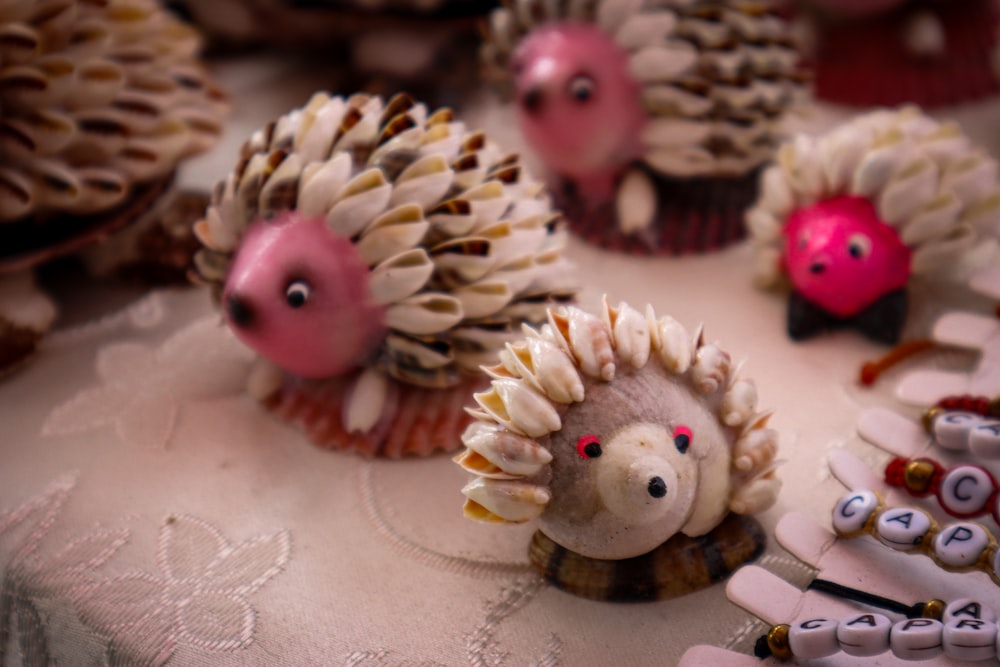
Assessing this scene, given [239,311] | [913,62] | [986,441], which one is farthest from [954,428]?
[913,62]

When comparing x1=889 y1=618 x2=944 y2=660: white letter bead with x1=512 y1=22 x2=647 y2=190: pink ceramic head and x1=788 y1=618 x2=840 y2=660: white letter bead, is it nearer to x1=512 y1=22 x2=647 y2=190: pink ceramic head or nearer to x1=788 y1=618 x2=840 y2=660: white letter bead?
x1=788 y1=618 x2=840 y2=660: white letter bead

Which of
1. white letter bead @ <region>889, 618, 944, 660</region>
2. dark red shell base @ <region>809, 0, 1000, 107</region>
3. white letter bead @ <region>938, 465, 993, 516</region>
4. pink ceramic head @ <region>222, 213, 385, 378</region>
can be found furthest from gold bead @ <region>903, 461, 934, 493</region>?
dark red shell base @ <region>809, 0, 1000, 107</region>

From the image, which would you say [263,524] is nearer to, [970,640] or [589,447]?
[589,447]

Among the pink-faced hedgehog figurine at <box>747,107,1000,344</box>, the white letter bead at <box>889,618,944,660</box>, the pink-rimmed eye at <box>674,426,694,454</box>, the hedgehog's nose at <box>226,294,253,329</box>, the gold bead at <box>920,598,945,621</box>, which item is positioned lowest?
the gold bead at <box>920,598,945,621</box>

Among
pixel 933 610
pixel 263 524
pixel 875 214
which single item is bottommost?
pixel 263 524

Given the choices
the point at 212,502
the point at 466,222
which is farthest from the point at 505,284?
the point at 212,502

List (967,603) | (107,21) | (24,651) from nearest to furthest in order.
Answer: (967,603) → (24,651) → (107,21)

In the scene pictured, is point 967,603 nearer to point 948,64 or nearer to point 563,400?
point 563,400
